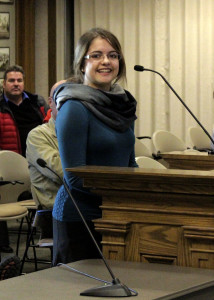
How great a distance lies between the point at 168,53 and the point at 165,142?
102 inches

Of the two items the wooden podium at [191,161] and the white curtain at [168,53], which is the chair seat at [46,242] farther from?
the white curtain at [168,53]

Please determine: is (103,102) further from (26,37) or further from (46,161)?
(26,37)

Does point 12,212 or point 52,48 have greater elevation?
point 52,48

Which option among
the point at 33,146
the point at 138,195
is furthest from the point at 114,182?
the point at 33,146

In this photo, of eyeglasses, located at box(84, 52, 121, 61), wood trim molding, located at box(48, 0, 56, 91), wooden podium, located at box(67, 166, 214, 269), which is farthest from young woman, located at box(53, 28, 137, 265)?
wood trim molding, located at box(48, 0, 56, 91)

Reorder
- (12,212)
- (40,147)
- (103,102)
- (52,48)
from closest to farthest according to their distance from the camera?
(103,102) < (40,147) < (12,212) < (52,48)

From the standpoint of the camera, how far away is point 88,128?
2.37m

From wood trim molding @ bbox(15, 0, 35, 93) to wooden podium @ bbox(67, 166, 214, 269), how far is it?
812cm

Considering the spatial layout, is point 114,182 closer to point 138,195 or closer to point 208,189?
point 138,195

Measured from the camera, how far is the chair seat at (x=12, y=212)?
17.3 feet

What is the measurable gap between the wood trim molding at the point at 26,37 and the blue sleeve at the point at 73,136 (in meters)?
7.77

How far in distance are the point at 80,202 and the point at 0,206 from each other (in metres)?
3.38

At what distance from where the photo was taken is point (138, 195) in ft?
6.68

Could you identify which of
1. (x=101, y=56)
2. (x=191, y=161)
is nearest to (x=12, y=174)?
(x=191, y=161)
